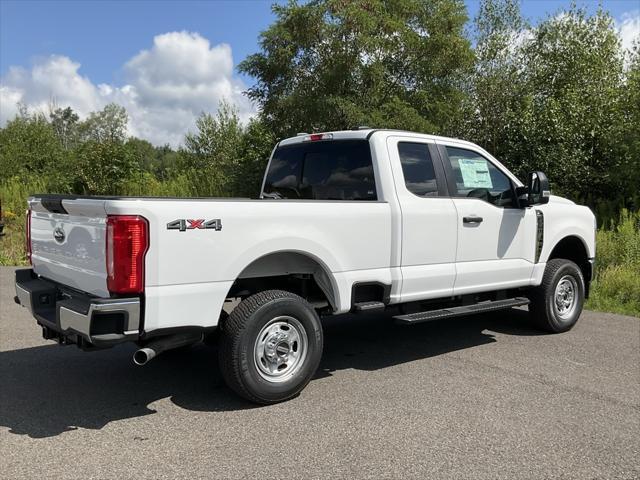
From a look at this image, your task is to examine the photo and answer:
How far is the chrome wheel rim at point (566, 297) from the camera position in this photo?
6.87 meters

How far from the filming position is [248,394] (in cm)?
428

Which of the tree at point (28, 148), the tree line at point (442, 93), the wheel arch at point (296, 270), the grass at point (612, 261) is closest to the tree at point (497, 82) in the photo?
the tree line at point (442, 93)

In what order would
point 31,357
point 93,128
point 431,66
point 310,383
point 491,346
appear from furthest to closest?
point 93,128 < point 431,66 < point 491,346 < point 31,357 < point 310,383

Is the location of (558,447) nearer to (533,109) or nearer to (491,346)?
(491,346)

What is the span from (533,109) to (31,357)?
627 inches

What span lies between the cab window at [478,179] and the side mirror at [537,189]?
20 centimetres

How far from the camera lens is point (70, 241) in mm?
4203

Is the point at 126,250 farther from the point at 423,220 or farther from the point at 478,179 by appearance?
the point at 478,179

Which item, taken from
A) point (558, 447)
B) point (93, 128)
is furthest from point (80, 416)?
point (93, 128)

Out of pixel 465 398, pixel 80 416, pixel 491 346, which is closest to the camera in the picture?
pixel 80 416

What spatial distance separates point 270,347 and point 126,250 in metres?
1.36

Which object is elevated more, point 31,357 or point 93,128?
point 93,128

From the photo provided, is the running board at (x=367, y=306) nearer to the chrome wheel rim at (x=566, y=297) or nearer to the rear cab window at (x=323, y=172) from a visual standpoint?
the rear cab window at (x=323, y=172)

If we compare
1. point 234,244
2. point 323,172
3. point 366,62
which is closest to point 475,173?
point 323,172
